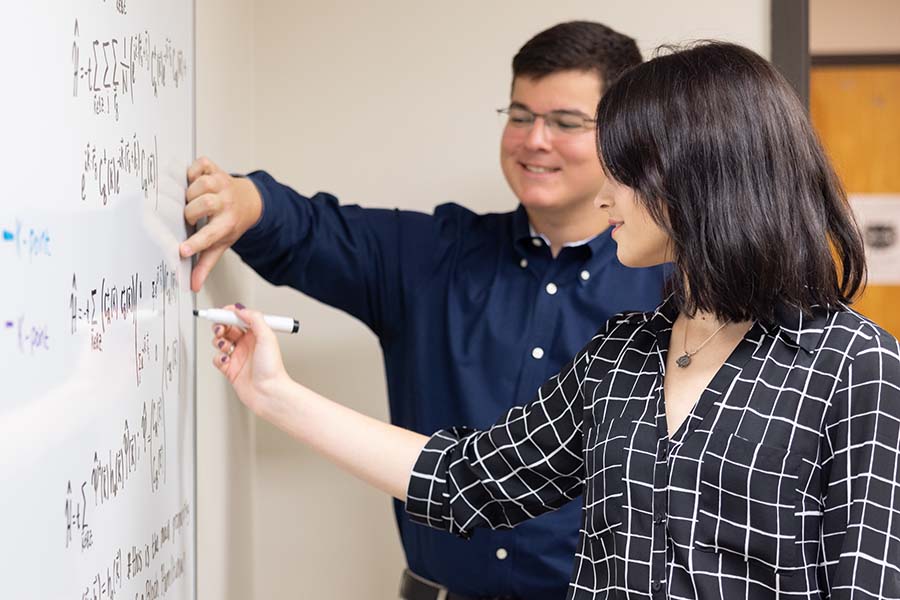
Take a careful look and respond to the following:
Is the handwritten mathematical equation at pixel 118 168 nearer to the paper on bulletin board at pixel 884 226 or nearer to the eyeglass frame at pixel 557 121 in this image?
the eyeglass frame at pixel 557 121

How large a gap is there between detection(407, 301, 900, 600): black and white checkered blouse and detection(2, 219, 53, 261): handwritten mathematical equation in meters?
0.63

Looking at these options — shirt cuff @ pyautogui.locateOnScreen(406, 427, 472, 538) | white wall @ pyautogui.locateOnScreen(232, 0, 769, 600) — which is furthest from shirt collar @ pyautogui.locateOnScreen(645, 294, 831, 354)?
white wall @ pyautogui.locateOnScreen(232, 0, 769, 600)

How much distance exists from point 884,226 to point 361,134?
201cm

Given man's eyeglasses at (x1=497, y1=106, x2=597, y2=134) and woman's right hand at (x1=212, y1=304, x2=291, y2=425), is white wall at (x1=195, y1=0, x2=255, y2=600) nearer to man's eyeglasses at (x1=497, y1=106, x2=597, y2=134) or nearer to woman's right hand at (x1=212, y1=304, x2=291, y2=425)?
woman's right hand at (x1=212, y1=304, x2=291, y2=425)

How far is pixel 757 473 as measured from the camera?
1.06 m

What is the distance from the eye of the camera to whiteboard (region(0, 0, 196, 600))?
81cm

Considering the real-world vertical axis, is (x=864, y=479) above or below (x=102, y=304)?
below

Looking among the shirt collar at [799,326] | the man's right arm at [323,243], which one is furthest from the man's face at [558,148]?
the shirt collar at [799,326]

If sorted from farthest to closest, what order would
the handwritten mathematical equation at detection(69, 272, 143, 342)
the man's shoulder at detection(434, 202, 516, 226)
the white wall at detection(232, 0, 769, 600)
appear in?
the white wall at detection(232, 0, 769, 600) → the man's shoulder at detection(434, 202, 516, 226) → the handwritten mathematical equation at detection(69, 272, 143, 342)

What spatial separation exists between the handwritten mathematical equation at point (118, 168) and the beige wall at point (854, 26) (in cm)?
270

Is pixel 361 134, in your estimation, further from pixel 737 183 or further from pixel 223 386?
pixel 737 183

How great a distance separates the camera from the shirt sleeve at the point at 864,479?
0.99 metres

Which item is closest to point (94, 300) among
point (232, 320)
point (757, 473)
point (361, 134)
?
point (232, 320)

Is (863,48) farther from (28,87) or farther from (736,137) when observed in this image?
(28,87)
